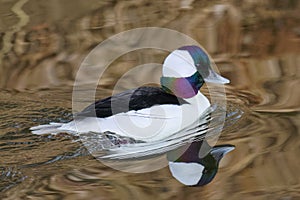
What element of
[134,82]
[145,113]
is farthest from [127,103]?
[134,82]

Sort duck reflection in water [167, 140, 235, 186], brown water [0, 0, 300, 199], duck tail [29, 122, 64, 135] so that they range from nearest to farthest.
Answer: brown water [0, 0, 300, 199] < duck reflection in water [167, 140, 235, 186] < duck tail [29, 122, 64, 135]

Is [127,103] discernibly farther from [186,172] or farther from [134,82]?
[134,82]

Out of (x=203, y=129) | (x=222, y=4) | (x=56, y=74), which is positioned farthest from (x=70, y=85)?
(x=222, y=4)

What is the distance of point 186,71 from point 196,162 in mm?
766

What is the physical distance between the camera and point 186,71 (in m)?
4.79

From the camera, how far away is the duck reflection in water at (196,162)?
4051 mm

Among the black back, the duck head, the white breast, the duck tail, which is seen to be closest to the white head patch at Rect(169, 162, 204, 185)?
the white breast

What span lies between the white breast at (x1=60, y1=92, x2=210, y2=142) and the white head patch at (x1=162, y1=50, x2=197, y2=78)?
286 mm

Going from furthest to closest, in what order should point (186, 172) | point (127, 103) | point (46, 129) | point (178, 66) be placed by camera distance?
1. point (178, 66)
2. point (46, 129)
3. point (127, 103)
4. point (186, 172)

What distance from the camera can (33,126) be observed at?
4.68 metres

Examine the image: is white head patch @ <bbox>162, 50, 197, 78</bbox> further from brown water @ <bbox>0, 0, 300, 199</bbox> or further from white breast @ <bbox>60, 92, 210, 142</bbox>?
brown water @ <bbox>0, 0, 300, 199</bbox>

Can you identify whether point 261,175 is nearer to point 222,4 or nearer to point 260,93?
point 260,93

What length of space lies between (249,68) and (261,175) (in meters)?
1.80

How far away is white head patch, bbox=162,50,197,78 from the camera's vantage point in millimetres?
4773
